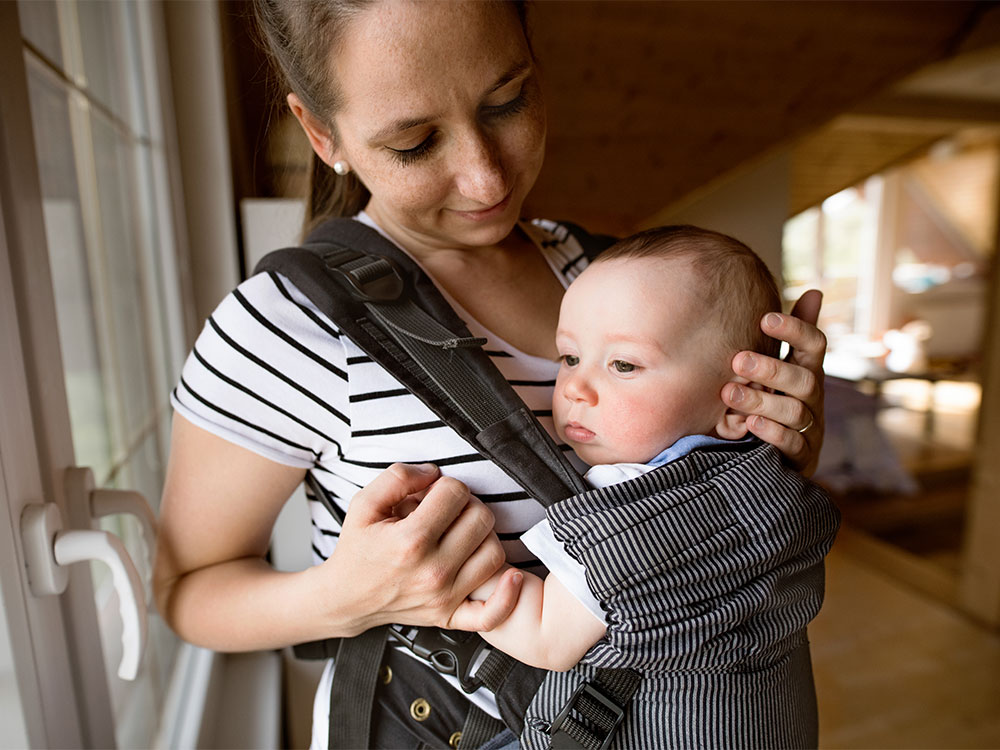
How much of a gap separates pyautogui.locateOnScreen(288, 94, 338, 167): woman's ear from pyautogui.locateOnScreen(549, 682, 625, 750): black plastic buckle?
2.04ft

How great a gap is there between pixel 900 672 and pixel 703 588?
3.20 metres

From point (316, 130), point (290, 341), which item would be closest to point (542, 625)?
point (290, 341)

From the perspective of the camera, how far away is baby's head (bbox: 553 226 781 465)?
72 centimetres

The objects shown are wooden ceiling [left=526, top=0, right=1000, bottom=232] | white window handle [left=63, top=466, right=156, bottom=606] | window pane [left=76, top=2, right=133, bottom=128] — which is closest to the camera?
white window handle [left=63, top=466, right=156, bottom=606]

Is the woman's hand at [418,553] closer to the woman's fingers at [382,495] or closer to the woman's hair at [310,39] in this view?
the woman's fingers at [382,495]

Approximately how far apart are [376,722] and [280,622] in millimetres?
156

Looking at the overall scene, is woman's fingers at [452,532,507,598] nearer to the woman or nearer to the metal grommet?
the woman

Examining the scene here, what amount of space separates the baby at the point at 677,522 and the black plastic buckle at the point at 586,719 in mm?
30

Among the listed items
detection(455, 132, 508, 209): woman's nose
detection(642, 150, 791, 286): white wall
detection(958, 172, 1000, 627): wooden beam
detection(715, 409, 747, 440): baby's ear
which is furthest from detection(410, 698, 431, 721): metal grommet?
detection(958, 172, 1000, 627): wooden beam

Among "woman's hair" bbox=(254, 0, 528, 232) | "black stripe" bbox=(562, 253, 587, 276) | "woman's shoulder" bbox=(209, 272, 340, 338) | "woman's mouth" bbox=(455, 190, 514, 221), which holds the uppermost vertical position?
"woman's hair" bbox=(254, 0, 528, 232)

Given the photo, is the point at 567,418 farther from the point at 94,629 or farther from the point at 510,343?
the point at 94,629

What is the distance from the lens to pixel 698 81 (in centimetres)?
299

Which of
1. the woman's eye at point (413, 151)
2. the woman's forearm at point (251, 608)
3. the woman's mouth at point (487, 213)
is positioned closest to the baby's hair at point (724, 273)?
the woman's mouth at point (487, 213)

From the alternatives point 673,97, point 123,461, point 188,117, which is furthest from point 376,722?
point 673,97
